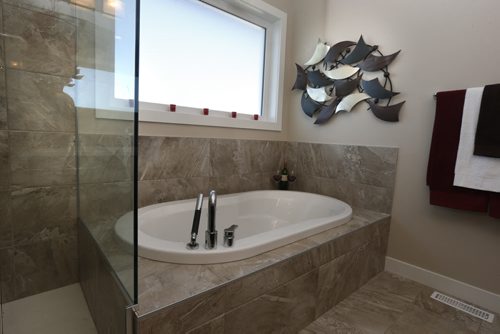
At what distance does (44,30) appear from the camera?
149 centimetres

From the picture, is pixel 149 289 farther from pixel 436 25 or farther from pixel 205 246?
pixel 436 25

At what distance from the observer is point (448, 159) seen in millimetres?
1662

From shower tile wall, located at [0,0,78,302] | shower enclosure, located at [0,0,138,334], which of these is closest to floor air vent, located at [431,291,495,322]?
shower enclosure, located at [0,0,138,334]

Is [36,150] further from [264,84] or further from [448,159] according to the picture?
[448,159]

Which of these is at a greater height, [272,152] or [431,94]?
[431,94]

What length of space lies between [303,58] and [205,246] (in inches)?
80.6

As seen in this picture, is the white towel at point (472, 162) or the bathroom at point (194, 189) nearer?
the bathroom at point (194, 189)

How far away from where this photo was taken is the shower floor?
1325mm

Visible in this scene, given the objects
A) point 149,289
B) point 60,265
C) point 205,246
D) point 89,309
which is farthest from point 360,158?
point 60,265

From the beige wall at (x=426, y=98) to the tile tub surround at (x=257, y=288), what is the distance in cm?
52

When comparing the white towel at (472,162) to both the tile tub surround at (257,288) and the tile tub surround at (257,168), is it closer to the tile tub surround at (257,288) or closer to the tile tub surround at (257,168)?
the tile tub surround at (257,168)

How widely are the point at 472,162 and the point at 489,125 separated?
0.22 m

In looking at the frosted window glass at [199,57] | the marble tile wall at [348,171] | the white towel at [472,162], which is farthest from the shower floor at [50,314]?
the white towel at [472,162]

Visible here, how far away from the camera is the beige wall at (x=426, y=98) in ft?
Answer: 5.29
